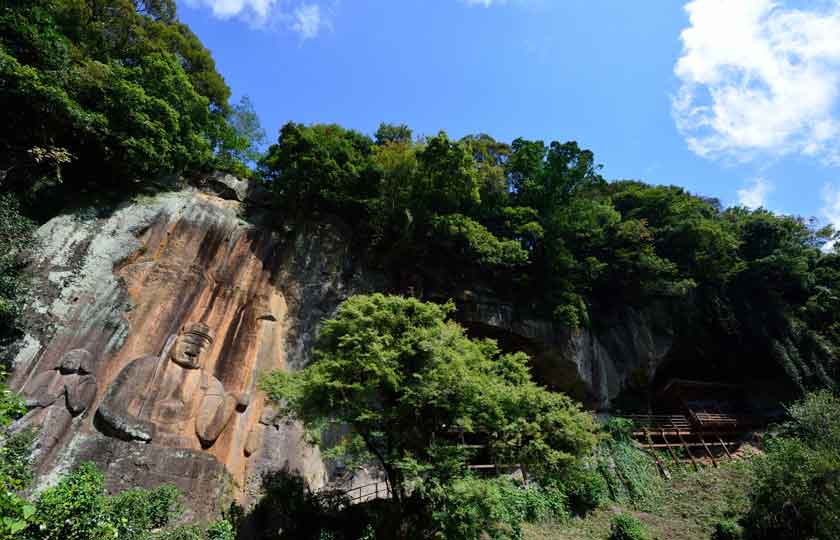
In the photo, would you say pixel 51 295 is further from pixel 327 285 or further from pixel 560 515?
pixel 560 515

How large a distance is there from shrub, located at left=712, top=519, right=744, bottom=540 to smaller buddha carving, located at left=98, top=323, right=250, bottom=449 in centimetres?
1504

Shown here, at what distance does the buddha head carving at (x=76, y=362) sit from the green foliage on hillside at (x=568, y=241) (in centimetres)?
896

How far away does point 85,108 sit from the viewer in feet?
45.0

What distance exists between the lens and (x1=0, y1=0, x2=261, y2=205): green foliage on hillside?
41.2 ft

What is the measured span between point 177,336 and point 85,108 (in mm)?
8282

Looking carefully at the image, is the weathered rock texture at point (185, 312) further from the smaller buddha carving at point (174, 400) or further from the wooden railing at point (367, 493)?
the wooden railing at point (367, 493)

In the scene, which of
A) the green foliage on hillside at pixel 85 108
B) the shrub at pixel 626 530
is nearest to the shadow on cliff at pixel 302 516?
the shrub at pixel 626 530

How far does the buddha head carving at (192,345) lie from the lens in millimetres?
12664

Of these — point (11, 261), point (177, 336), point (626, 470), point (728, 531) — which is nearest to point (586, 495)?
point (626, 470)

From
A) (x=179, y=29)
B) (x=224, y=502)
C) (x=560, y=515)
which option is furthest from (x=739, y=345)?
(x=179, y=29)

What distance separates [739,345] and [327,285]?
2337cm

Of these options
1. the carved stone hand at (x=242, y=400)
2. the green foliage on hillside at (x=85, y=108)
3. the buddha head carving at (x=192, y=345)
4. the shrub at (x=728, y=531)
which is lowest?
the shrub at (x=728, y=531)

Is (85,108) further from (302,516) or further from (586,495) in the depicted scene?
(586,495)

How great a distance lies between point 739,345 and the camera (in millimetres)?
23641
